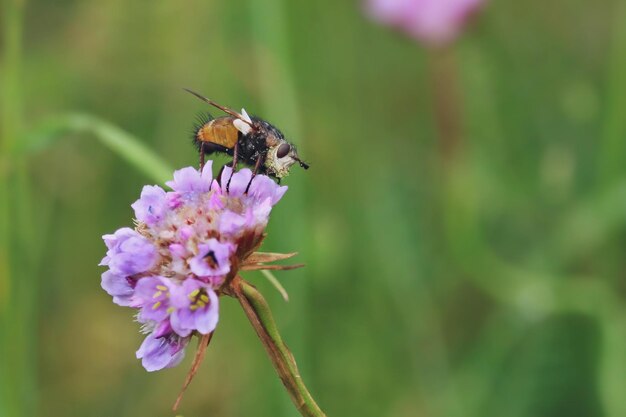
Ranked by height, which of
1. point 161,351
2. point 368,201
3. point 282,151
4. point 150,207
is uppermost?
point 368,201

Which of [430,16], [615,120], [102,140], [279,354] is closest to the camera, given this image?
[279,354]

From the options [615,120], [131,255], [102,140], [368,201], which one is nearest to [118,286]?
[131,255]

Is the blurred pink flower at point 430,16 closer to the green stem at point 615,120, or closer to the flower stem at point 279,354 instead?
the green stem at point 615,120

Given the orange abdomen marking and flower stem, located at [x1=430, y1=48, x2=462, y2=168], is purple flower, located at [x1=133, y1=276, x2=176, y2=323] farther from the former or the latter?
flower stem, located at [x1=430, y1=48, x2=462, y2=168]

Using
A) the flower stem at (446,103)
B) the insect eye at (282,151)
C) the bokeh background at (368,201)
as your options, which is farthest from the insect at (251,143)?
the flower stem at (446,103)

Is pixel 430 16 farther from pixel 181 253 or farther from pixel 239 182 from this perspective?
pixel 181 253

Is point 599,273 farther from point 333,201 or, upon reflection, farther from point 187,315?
point 187,315
